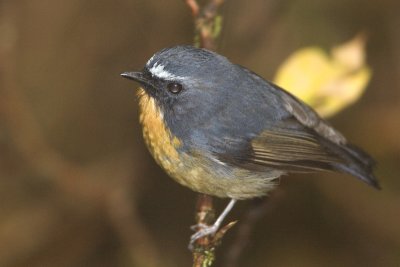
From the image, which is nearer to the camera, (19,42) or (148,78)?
(148,78)

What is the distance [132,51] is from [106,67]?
0.31 meters

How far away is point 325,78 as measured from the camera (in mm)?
4766

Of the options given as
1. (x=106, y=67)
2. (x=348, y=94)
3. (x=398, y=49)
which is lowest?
(x=398, y=49)

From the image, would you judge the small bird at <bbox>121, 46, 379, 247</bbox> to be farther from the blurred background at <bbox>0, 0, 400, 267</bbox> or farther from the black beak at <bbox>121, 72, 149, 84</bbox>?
the blurred background at <bbox>0, 0, 400, 267</bbox>

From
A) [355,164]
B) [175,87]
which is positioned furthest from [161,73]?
[355,164]

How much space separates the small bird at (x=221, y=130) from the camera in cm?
439

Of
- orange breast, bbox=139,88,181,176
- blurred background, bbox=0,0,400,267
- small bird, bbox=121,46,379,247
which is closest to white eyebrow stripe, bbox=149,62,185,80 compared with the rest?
small bird, bbox=121,46,379,247

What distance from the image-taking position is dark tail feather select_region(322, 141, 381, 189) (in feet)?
15.9

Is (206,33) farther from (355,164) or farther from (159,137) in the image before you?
(355,164)

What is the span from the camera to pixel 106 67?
7516mm

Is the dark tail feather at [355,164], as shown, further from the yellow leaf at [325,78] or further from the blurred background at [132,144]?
the blurred background at [132,144]

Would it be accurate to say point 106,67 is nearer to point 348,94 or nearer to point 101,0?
point 101,0

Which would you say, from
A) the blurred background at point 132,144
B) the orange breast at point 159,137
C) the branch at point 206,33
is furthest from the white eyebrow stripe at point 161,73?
the blurred background at point 132,144

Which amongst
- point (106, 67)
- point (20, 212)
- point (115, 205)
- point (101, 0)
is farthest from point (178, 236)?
point (101, 0)
